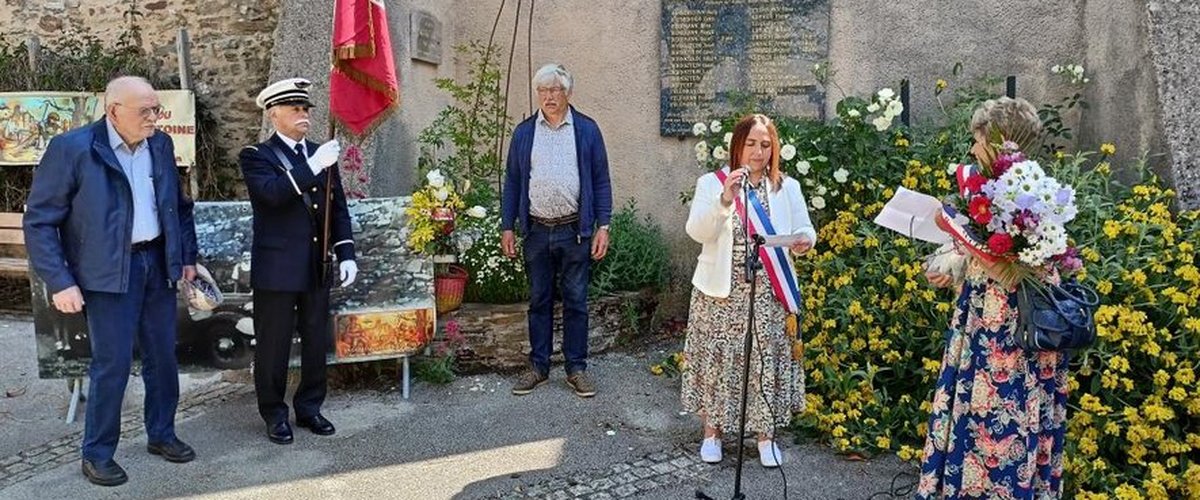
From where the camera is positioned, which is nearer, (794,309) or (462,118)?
(794,309)

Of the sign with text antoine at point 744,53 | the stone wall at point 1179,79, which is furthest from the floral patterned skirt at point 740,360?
the sign with text antoine at point 744,53

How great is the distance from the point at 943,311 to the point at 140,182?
12.6 ft

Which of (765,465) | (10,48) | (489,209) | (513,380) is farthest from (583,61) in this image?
(10,48)

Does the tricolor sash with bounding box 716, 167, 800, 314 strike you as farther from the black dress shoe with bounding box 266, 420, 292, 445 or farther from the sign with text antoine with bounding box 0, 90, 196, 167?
the sign with text antoine with bounding box 0, 90, 196, 167

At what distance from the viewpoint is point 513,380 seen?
217 inches

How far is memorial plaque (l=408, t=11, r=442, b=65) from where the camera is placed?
252 inches

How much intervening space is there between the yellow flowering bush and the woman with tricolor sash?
46cm

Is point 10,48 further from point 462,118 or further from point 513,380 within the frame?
point 513,380

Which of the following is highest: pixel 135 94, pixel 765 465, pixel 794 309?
pixel 135 94

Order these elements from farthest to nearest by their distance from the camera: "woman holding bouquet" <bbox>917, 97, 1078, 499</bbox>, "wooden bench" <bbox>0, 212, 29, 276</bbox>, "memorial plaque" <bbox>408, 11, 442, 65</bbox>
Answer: "wooden bench" <bbox>0, 212, 29, 276</bbox> < "memorial plaque" <bbox>408, 11, 442, 65</bbox> < "woman holding bouquet" <bbox>917, 97, 1078, 499</bbox>

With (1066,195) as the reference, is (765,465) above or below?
below

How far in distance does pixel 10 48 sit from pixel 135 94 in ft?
17.7

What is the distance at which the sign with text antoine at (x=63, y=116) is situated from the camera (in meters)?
7.51

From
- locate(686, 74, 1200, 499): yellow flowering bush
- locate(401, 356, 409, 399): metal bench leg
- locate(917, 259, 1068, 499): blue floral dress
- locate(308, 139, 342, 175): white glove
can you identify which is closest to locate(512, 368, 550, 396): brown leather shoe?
locate(401, 356, 409, 399): metal bench leg
